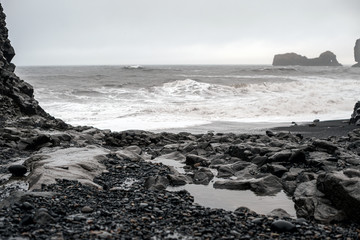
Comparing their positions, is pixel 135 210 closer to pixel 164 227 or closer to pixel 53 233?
pixel 164 227

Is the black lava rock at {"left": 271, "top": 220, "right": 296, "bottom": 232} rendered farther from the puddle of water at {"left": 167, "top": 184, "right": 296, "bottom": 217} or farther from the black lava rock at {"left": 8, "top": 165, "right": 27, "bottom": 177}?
the black lava rock at {"left": 8, "top": 165, "right": 27, "bottom": 177}

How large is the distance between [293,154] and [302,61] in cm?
14906

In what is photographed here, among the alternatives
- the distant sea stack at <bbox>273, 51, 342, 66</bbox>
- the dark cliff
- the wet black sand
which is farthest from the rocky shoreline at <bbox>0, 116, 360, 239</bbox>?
the distant sea stack at <bbox>273, 51, 342, 66</bbox>

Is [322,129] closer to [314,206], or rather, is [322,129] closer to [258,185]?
[258,185]

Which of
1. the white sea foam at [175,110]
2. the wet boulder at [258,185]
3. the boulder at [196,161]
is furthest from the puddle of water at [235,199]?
the white sea foam at [175,110]

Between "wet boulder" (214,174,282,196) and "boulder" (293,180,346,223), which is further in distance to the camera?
"wet boulder" (214,174,282,196)

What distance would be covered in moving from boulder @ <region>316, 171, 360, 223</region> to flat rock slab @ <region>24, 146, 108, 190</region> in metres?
3.73

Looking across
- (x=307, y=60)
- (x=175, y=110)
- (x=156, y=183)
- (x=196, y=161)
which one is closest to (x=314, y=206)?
(x=156, y=183)

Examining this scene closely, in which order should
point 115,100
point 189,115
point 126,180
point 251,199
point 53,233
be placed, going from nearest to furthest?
point 53,233, point 251,199, point 126,180, point 189,115, point 115,100

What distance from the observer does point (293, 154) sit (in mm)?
7516

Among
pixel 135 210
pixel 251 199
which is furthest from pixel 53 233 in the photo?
pixel 251 199

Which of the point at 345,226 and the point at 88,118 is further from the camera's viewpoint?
the point at 88,118

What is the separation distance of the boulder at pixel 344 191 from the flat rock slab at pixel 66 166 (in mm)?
3728

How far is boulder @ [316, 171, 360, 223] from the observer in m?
4.66
